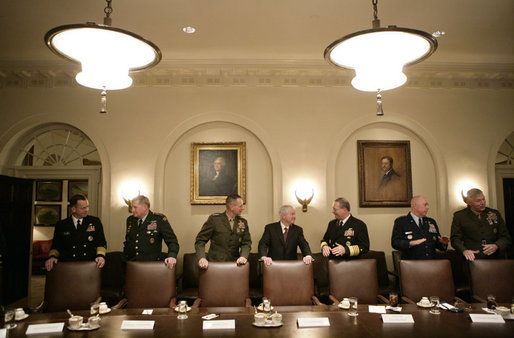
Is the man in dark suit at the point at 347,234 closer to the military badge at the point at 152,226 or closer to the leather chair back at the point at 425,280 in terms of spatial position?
the leather chair back at the point at 425,280

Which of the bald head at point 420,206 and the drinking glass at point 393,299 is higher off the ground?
the bald head at point 420,206

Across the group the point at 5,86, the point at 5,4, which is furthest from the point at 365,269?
the point at 5,86

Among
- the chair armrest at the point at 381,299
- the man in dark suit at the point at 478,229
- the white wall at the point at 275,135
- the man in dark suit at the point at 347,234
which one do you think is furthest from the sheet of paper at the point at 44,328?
the man in dark suit at the point at 478,229

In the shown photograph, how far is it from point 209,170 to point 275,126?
1.17 meters

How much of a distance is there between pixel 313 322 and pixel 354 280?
1.21 m

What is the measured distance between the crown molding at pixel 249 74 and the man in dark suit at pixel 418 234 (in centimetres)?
239

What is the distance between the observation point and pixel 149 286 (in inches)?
132

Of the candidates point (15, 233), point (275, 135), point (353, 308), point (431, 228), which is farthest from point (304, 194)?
point (15, 233)

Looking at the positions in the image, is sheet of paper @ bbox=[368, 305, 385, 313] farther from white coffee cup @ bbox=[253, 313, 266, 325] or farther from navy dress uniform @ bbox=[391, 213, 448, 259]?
navy dress uniform @ bbox=[391, 213, 448, 259]

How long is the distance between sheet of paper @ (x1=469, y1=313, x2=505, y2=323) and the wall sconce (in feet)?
9.58

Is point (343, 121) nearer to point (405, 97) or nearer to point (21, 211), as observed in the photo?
point (405, 97)

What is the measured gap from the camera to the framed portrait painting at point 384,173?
554 centimetres

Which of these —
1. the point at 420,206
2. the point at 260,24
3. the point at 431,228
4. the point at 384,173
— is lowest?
the point at 431,228

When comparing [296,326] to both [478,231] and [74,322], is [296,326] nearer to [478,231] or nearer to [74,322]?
[74,322]
